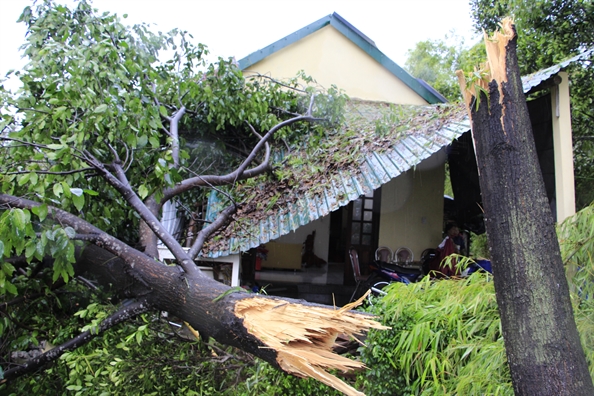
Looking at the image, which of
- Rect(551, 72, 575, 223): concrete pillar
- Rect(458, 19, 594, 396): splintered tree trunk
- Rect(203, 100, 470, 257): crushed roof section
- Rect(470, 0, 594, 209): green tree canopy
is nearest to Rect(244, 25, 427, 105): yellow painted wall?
Rect(470, 0, 594, 209): green tree canopy

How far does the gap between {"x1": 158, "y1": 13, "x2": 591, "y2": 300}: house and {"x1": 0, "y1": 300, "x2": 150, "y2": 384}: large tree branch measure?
2.20m

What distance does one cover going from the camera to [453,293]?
12.0 feet

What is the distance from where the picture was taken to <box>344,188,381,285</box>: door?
9047mm

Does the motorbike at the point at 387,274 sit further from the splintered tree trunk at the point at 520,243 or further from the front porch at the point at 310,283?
the splintered tree trunk at the point at 520,243

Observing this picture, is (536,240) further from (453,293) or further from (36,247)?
(36,247)

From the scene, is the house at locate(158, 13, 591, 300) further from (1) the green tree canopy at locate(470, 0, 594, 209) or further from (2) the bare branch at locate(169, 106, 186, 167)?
(1) the green tree canopy at locate(470, 0, 594, 209)

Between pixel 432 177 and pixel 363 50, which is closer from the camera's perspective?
pixel 432 177

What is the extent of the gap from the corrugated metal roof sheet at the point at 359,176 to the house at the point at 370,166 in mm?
17

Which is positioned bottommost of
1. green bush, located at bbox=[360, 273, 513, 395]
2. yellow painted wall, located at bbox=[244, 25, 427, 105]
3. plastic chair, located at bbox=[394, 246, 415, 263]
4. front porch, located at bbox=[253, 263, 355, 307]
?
front porch, located at bbox=[253, 263, 355, 307]

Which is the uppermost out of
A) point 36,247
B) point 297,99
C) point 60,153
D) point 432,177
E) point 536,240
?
point 297,99

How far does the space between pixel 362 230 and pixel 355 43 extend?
3.87m

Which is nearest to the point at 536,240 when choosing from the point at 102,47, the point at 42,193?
the point at 42,193

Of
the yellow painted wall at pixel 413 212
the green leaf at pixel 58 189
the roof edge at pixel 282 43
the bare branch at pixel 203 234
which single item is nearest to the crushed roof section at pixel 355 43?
Result: the roof edge at pixel 282 43

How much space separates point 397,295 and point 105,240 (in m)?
2.36
